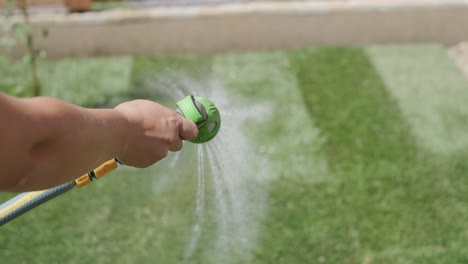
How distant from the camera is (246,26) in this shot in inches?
214

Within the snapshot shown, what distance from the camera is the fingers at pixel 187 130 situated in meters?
1.86

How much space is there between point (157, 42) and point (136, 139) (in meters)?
3.89

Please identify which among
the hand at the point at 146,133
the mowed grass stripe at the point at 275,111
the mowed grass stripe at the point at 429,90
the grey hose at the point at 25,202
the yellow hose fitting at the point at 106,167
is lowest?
the mowed grass stripe at the point at 429,90

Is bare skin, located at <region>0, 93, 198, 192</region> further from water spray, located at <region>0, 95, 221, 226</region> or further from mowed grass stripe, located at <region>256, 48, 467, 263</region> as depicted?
mowed grass stripe, located at <region>256, 48, 467, 263</region>

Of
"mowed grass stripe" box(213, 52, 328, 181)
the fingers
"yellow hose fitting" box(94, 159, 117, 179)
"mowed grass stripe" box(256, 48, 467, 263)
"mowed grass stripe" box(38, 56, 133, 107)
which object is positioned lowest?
"mowed grass stripe" box(256, 48, 467, 263)

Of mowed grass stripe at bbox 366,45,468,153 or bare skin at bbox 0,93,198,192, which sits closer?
bare skin at bbox 0,93,198,192

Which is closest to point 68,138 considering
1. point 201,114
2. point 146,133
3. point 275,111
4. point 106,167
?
point 146,133

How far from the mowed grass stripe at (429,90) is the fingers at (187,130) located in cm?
279

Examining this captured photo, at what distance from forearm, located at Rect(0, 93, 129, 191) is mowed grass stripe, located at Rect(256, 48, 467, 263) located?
7.01ft

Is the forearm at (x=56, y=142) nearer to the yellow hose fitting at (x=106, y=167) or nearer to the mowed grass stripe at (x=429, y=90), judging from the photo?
the yellow hose fitting at (x=106, y=167)

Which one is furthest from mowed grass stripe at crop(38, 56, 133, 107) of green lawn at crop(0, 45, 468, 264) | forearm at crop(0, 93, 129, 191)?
forearm at crop(0, 93, 129, 191)

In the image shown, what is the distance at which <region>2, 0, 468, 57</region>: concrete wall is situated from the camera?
17.6 feet

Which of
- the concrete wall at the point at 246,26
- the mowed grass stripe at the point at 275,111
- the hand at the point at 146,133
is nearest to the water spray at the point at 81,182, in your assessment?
the hand at the point at 146,133

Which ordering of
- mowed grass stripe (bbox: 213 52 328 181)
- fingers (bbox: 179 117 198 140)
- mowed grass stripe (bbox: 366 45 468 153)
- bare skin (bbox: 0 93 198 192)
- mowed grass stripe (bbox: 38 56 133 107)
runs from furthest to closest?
mowed grass stripe (bbox: 38 56 133 107) → mowed grass stripe (bbox: 366 45 468 153) → mowed grass stripe (bbox: 213 52 328 181) → fingers (bbox: 179 117 198 140) → bare skin (bbox: 0 93 198 192)
